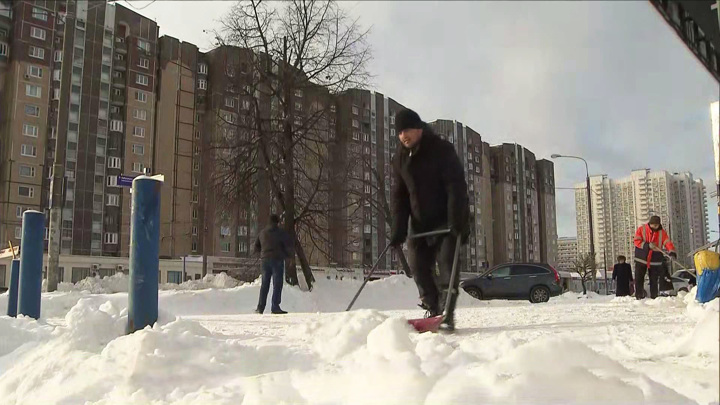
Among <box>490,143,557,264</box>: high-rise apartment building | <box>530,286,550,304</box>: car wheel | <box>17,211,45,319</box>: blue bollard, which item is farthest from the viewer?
<box>490,143,557,264</box>: high-rise apartment building

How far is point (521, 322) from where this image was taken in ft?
18.4

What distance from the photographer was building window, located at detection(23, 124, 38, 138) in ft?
181

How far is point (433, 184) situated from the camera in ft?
16.4

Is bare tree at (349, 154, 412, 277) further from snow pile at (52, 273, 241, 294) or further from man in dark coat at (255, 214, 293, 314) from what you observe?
man in dark coat at (255, 214, 293, 314)

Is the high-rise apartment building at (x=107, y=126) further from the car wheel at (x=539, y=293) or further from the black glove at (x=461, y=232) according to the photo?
the black glove at (x=461, y=232)

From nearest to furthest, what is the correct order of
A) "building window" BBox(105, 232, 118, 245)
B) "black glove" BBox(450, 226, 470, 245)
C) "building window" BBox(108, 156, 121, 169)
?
1. "black glove" BBox(450, 226, 470, 245)
2. "building window" BBox(105, 232, 118, 245)
3. "building window" BBox(108, 156, 121, 169)

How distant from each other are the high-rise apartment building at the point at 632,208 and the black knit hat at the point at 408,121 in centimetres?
2420

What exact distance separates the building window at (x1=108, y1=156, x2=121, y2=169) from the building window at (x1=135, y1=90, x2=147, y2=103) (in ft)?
22.6

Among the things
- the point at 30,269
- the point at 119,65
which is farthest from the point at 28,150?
the point at 30,269

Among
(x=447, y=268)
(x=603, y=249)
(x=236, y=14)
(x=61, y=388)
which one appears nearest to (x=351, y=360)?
(x=447, y=268)

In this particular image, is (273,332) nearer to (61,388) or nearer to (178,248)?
(61,388)

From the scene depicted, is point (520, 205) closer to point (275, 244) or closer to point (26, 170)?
point (26, 170)

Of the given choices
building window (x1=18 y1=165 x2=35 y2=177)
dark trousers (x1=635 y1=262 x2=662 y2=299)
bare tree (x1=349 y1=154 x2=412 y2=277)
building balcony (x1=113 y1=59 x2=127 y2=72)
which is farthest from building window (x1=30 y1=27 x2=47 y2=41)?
dark trousers (x1=635 y1=262 x2=662 y2=299)

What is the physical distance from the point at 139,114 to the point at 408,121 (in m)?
61.9
